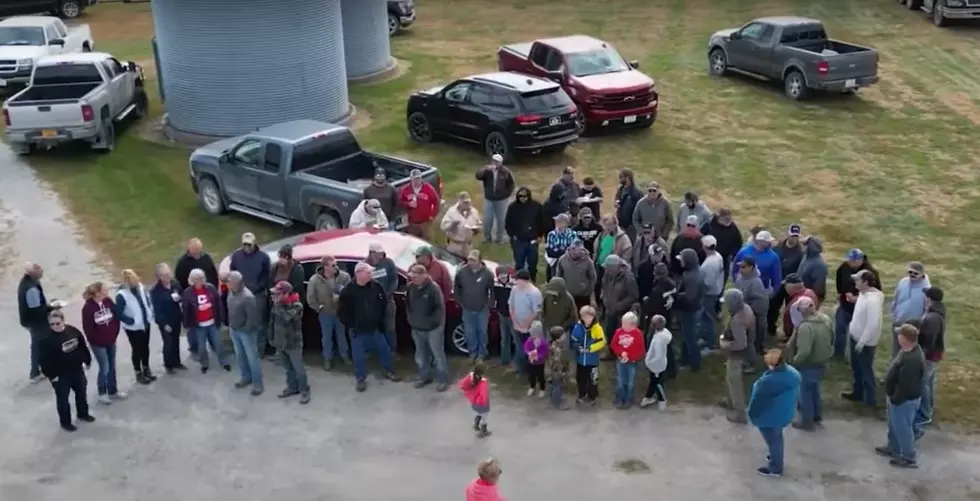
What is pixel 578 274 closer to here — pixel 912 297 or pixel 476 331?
pixel 476 331

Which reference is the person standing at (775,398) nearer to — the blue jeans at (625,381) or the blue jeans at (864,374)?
the blue jeans at (864,374)

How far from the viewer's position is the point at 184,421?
11070mm

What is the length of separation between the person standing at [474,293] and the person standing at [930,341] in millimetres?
4359

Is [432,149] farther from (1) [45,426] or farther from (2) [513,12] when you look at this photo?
(2) [513,12]

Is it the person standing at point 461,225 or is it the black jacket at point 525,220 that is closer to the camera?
the black jacket at point 525,220

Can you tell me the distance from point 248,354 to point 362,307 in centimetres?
137

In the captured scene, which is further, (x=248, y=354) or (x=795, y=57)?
(x=795, y=57)

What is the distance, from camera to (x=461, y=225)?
46.1 ft

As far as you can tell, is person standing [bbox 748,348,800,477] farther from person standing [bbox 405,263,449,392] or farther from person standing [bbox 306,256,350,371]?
person standing [bbox 306,256,350,371]

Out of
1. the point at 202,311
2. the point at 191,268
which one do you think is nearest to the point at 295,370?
the point at 202,311

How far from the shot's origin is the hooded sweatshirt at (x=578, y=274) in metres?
11.9

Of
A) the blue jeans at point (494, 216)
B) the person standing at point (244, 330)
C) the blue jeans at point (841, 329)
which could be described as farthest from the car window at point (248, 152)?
the blue jeans at point (841, 329)

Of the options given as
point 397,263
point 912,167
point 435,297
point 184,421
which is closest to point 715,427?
point 435,297

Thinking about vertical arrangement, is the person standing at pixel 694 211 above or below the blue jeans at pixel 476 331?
above
